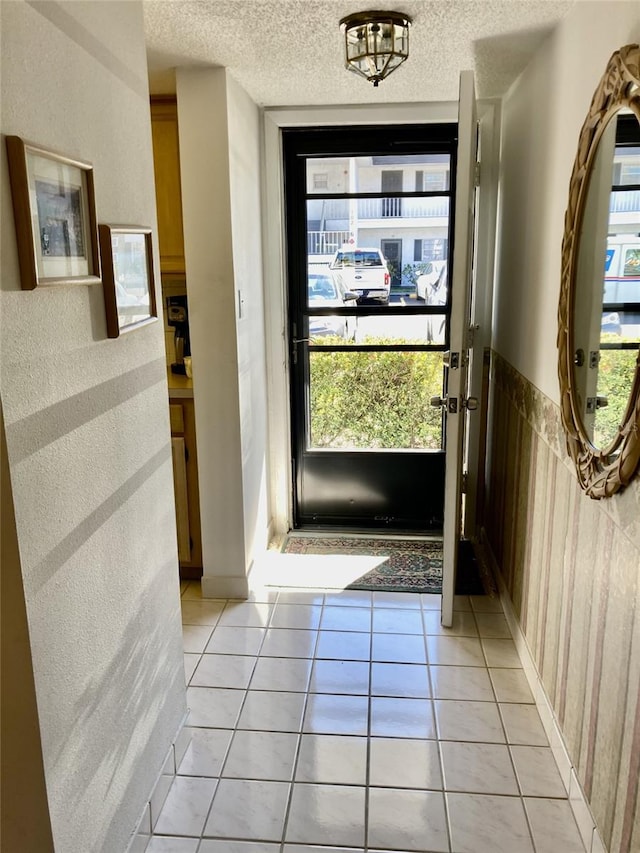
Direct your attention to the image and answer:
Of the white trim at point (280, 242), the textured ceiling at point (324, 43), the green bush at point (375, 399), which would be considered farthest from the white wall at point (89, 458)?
the green bush at point (375, 399)

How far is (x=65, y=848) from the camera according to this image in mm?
1308

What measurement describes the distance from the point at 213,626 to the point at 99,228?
1.86 m

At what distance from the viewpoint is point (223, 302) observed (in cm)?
280

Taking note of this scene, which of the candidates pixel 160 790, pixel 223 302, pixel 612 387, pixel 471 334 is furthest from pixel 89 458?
pixel 471 334

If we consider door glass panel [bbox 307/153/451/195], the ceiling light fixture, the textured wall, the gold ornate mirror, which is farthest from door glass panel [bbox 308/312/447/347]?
the gold ornate mirror

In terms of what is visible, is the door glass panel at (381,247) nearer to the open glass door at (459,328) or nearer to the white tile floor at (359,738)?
the open glass door at (459,328)

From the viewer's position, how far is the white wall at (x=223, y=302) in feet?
8.80

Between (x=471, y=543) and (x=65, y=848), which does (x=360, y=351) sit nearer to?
(x=471, y=543)

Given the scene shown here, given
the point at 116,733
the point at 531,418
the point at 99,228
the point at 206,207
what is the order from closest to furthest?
the point at 99,228 < the point at 116,733 < the point at 531,418 < the point at 206,207

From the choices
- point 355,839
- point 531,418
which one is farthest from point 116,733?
point 531,418

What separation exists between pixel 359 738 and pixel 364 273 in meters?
2.26

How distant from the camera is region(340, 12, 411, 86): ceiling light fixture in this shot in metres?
2.12

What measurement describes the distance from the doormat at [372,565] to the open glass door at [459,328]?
42 centimetres

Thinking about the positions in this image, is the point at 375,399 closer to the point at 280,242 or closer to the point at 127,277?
the point at 280,242
